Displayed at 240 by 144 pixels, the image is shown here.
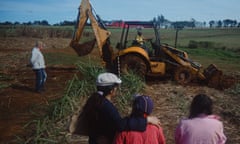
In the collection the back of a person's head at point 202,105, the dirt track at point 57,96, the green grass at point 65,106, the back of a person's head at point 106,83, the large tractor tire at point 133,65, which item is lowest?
the dirt track at point 57,96

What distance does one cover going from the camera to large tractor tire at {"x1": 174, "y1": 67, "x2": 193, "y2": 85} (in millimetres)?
12328

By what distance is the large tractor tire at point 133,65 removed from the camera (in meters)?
12.0

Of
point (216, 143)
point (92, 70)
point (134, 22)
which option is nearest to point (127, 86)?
point (92, 70)

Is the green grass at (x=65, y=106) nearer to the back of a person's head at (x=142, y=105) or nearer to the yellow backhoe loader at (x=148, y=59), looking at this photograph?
the yellow backhoe loader at (x=148, y=59)

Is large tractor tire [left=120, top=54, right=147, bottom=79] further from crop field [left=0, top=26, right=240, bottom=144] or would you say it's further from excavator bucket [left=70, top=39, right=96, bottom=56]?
excavator bucket [left=70, top=39, right=96, bottom=56]

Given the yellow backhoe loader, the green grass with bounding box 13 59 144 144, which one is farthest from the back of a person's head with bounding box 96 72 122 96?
the yellow backhoe loader

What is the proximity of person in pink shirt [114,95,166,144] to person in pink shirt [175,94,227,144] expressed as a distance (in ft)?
1.26

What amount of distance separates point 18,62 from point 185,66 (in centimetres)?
1106

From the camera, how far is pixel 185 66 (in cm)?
1230

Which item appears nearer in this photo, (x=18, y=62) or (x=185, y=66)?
(x=185, y=66)

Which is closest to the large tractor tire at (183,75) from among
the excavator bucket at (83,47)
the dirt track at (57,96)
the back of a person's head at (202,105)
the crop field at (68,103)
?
the crop field at (68,103)

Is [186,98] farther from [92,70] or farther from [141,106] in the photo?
[141,106]

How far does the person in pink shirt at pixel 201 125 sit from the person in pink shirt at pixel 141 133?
0.38 m

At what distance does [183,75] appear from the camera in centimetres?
1238
